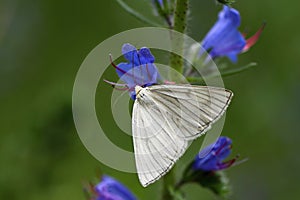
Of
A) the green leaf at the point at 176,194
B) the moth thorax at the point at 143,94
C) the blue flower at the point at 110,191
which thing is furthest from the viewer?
the blue flower at the point at 110,191

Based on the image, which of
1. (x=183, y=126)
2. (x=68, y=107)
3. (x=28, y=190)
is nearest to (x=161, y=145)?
(x=183, y=126)

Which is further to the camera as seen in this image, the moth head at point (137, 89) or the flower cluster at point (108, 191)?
the flower cluster at point (108, 191)

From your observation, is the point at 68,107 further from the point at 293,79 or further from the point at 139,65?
the point at 293,79

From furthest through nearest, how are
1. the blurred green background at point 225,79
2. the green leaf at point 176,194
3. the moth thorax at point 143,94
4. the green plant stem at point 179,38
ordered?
the blurred green background at point 225,79 → the green leaf at point 176,194 → the green plant stem at point 179,38 → the moth thorax at point 143,94

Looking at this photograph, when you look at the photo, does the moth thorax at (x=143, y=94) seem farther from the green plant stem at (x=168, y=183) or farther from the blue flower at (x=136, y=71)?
the green plant stem at (x=168, y=183)

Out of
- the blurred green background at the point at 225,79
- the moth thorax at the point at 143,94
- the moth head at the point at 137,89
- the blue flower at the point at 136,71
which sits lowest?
the blurred green background at the point at 225,79

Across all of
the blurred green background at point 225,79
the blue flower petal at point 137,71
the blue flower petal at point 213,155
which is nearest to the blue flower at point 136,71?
the blue flower petal at point 137,71

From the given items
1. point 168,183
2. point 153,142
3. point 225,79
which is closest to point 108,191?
point 168,183
